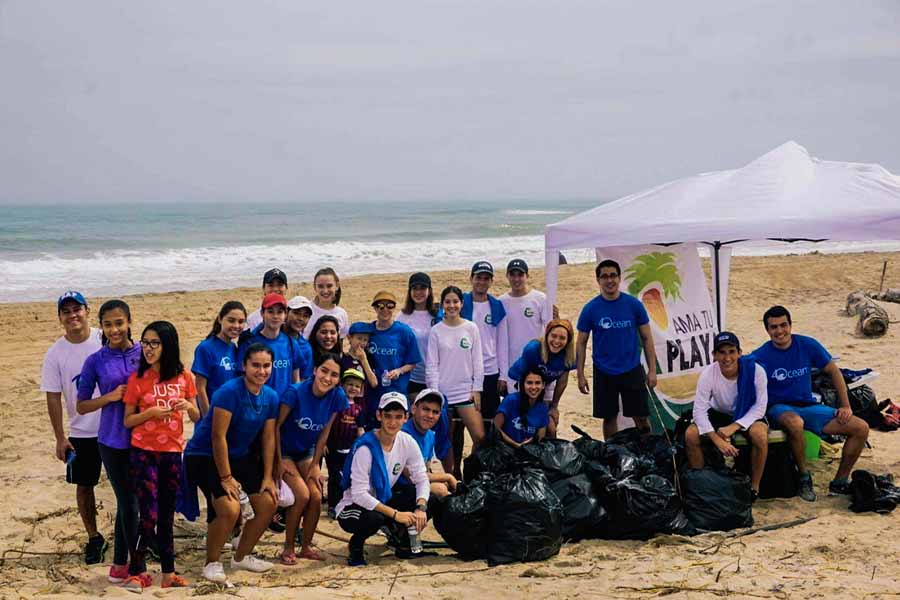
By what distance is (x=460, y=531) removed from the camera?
5.05m

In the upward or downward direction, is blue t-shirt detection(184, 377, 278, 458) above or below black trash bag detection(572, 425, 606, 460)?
above

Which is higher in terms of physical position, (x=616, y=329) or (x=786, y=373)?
(x=616, y=329)

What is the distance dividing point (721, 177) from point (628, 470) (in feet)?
9.06

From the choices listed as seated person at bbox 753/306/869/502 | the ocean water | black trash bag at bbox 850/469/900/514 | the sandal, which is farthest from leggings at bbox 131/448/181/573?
the ocean water

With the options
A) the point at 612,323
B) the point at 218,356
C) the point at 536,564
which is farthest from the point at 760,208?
the point at 218,356

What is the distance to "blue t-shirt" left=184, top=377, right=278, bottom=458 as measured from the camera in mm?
4566

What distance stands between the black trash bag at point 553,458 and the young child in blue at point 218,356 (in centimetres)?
189

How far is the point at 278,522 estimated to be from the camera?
572 centimetres

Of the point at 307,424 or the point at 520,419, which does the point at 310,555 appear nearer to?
the point at 307,424

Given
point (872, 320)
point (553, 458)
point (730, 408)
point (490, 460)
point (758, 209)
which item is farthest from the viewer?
point (872, 320)

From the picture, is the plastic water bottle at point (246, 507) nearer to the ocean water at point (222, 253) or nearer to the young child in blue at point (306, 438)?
the young child in blue at point (306, 438)

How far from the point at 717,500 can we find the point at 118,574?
347cm

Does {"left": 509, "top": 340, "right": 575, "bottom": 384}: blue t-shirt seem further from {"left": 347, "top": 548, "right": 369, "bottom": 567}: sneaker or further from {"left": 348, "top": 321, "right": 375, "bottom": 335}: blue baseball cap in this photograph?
{"left": 347, "top": 548, "right": 369, "bottom": 567}: sneaker

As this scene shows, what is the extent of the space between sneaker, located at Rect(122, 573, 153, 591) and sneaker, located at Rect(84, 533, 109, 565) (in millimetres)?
590
